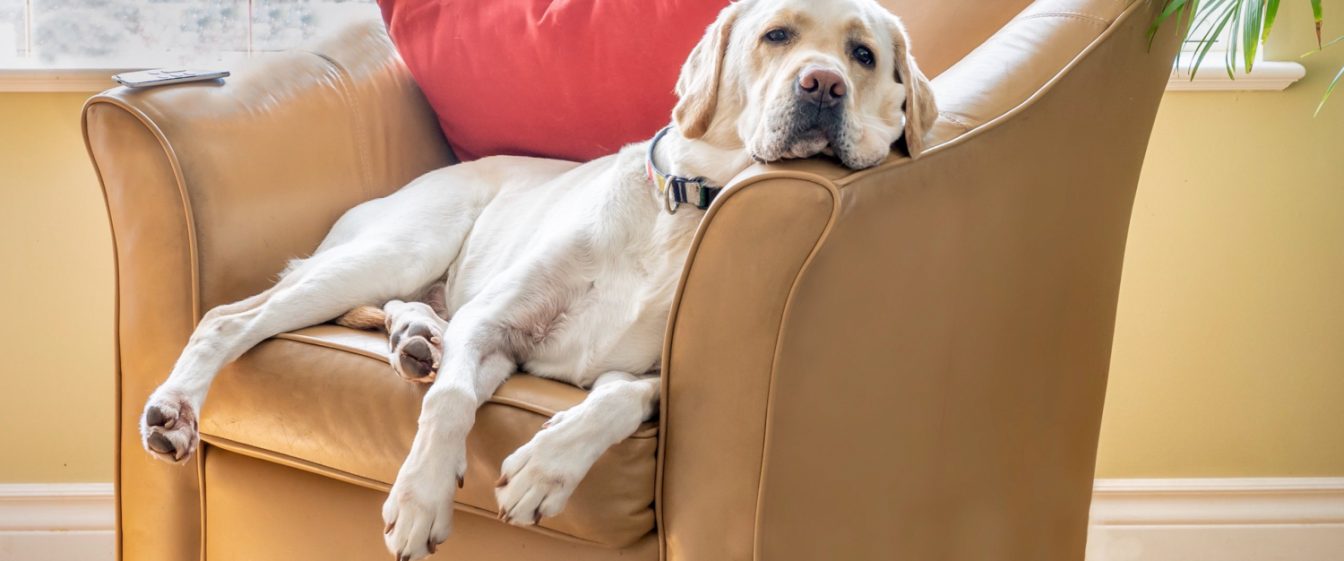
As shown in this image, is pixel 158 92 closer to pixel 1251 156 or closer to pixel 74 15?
pixel 74 15

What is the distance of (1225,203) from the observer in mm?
2488

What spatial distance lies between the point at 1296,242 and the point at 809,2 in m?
1.52

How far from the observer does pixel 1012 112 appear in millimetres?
1441

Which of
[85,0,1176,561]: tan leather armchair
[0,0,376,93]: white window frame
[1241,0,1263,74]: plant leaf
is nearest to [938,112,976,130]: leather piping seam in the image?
[85,0,1176,561]: tan leather armchair

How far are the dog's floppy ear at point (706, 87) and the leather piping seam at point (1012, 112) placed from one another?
369mm

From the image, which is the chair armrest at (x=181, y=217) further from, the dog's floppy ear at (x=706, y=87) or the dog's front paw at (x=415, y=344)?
the dog's floppy ear at (x=706, y=87)

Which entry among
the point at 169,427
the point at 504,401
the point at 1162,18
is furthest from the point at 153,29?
the point at 1162,18

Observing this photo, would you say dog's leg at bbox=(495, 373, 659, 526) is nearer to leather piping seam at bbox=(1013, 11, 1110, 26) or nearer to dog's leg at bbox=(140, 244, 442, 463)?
dog's leg at bbox=(140, 244, 442, 463)

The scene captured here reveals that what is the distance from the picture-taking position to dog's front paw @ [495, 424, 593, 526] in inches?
49.6

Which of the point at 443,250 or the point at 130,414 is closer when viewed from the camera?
the point at 130,414

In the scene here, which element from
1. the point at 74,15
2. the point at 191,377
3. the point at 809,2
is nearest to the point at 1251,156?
the point at 809,2

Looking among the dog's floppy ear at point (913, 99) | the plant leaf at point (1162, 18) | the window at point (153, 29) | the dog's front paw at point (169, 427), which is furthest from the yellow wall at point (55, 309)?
the plant leaf at point (1162, 18)

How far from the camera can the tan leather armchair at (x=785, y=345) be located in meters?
1.29

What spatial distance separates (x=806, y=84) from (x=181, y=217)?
0.95 metres
